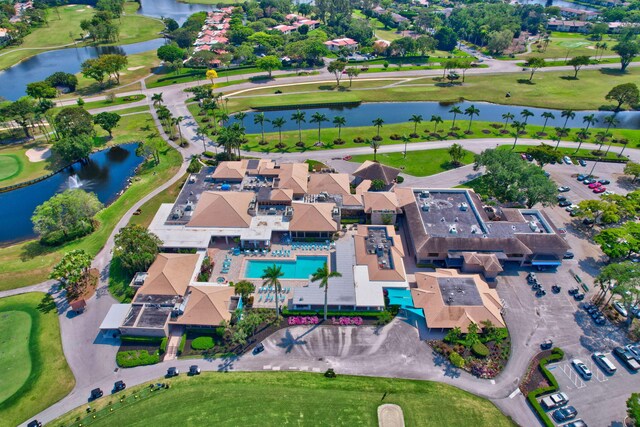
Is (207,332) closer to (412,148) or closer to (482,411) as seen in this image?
(482,411)

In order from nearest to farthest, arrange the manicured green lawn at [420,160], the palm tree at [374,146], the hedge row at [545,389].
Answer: the hedge row at [545,389]
the manicured green lawn at [420,160]
the palm tree at [374,146]

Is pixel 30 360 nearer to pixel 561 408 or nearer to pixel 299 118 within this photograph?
pixel 561 408

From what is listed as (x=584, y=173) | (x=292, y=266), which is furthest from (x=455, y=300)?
(x=584, y=173)

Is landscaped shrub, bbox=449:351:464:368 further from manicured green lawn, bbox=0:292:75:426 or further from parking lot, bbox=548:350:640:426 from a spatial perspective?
manicured green lawn, bbox=0:292:75:426

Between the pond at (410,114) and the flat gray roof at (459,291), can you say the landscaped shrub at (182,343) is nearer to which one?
the flat gray roof at (459,291)

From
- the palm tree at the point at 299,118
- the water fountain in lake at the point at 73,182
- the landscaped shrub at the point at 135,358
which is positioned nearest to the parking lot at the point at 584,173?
the palm tree at the point at 299,118

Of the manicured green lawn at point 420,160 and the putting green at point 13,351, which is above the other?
the manicured green lawn at point 420,160
